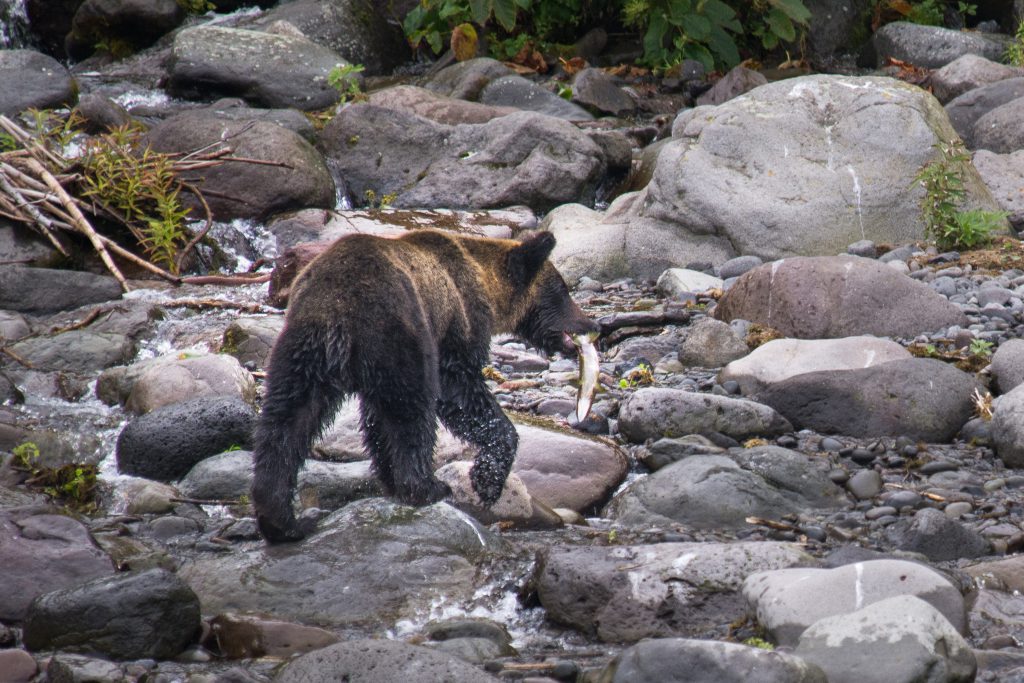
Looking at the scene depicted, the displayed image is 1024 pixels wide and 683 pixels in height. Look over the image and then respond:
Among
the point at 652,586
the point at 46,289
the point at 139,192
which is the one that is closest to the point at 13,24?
the point at 139,192

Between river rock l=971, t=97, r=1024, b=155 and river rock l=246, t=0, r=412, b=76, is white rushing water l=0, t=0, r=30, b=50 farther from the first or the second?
river rock l=971, t=97, r=1024, b=155

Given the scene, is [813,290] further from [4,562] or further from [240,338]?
[4,562]

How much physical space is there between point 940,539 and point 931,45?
15.4 meters

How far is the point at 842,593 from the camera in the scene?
17.7 ft

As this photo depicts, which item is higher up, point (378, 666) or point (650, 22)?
point (378, 666)

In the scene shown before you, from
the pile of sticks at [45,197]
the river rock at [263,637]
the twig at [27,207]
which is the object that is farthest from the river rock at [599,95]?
the river rock at [263,637]

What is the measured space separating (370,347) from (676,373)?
13.7 feet

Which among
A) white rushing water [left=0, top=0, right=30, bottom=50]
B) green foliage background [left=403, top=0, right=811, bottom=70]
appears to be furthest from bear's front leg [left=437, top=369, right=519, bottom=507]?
white rushing water [left=0, top=0, right=30, bottom=50]

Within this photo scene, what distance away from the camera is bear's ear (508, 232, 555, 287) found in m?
7.82

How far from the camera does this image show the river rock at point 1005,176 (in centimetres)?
1323

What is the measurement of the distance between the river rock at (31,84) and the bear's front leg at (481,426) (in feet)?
34.5

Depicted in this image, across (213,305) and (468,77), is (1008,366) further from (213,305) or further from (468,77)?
(468,77)

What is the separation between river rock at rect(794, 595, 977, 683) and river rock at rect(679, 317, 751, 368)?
4956mm

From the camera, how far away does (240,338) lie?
34.6 feet
